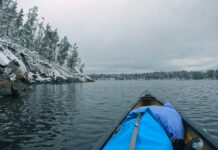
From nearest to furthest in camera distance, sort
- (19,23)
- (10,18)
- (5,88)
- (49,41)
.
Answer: (5,88) < (10,18) < (19,23) < (49,41)

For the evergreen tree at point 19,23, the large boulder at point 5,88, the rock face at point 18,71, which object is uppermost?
the evergreen tree at point 19,23

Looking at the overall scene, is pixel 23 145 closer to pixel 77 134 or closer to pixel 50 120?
pixel 77 134

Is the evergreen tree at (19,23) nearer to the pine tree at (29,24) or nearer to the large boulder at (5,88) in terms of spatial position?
the pine tree at (29,24)

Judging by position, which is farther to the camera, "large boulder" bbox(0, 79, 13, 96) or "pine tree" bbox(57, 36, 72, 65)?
"pine tree" bbox(57, 36, 72, 65)

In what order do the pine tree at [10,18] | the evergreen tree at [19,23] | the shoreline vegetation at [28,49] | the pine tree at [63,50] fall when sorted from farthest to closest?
the pine tree at [63,50] → the evergreen tree at [19,23] → the pine tree at [10,18] → the shoreline vegetation at [28,49]

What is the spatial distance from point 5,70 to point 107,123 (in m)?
21.2

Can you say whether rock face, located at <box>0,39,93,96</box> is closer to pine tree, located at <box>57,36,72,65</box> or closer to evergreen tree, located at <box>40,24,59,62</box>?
evergreen tree, located at <box>40,24,59,62</box>

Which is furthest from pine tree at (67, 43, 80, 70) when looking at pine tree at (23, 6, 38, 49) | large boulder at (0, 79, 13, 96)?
large boulder at (0, 79, 13, 96)

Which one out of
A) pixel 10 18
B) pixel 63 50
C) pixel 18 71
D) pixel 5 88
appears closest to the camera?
pixel 5 88

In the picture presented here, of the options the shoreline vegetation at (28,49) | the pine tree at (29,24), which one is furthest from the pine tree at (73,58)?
the pine tree at (29,24)

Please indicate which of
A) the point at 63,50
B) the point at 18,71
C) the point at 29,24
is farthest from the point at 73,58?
the point at 18,71

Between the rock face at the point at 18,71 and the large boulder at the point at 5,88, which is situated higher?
the rock face at the point at 18,71

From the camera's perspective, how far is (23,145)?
507cm

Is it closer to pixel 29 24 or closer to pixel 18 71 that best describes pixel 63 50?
pixel 29 24
